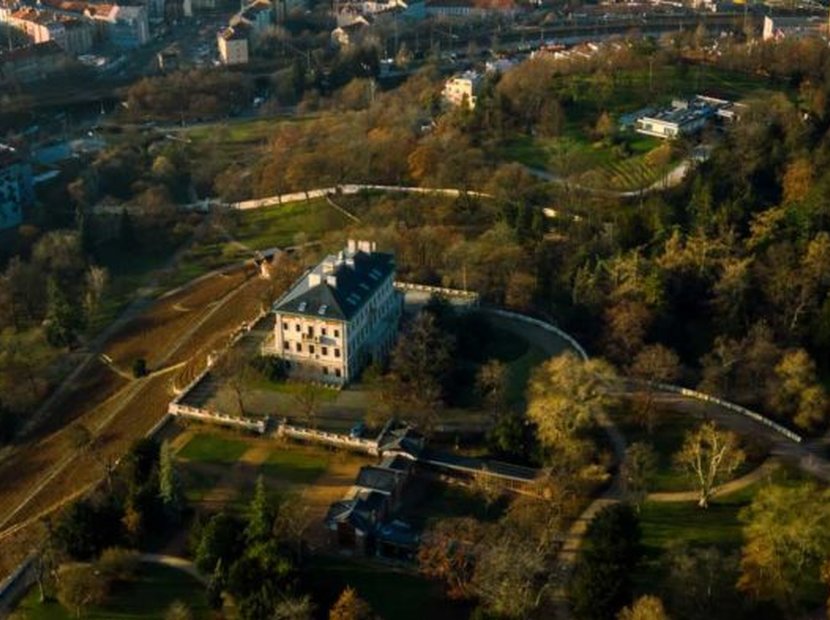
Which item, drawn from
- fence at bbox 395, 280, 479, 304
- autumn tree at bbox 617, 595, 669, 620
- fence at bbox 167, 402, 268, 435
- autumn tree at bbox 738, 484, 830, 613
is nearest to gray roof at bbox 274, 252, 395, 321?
fence at bbox 395, 280, 479, 304

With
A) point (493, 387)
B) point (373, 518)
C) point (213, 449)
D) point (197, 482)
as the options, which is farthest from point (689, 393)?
point (197, 482)

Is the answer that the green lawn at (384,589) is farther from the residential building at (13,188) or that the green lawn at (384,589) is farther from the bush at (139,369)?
the residential building at (13,188)

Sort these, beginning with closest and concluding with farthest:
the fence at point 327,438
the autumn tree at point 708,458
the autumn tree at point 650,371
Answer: the autumn tree at point 708,458 → the fence at point 327,438 → the autumn tree at point 650,371

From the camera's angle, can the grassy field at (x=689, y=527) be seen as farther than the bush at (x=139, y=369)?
No

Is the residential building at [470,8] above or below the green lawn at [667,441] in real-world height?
above

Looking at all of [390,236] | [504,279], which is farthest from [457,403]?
[390,236]

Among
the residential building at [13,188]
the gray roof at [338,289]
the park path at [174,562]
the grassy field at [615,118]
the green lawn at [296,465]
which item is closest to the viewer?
the park path at [174,562]

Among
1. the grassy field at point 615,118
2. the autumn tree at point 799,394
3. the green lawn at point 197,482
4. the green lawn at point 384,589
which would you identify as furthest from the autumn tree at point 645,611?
the grassy field at point 615,118
